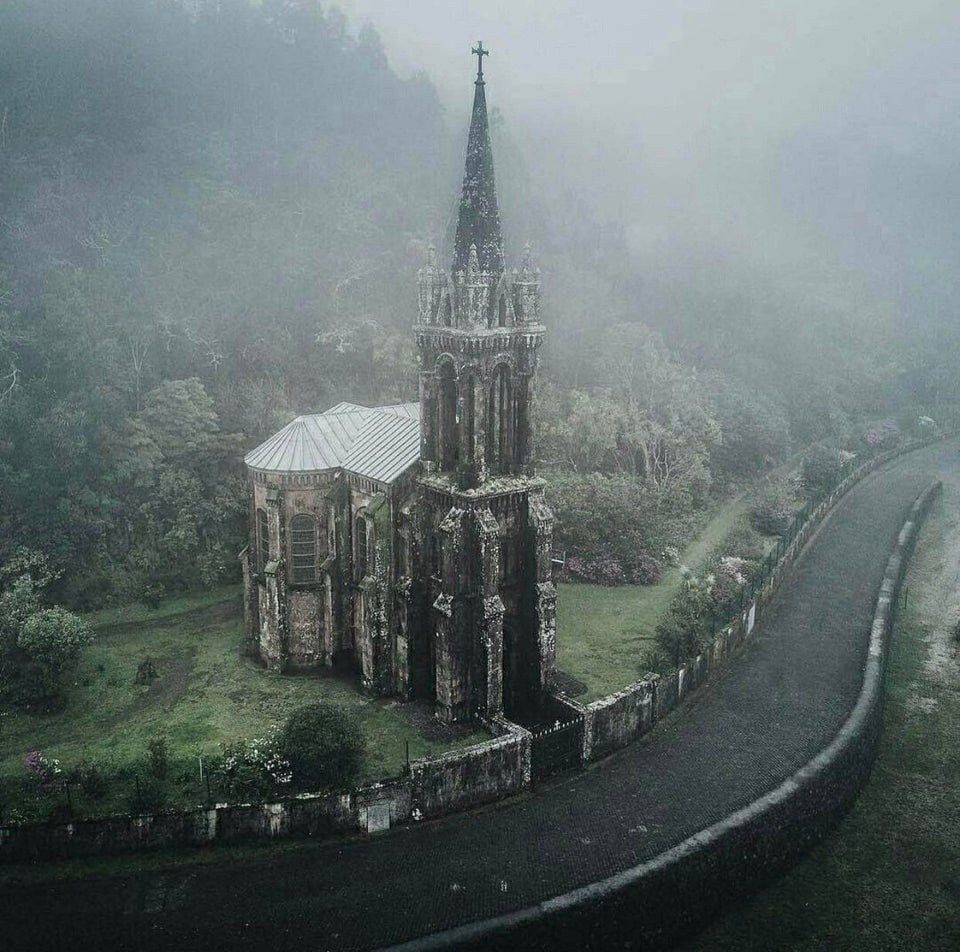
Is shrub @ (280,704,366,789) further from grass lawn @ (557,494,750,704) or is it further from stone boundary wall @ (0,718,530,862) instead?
grass lawn @ (557,494,750,704)

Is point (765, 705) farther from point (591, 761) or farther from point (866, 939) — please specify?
point (866, 939)

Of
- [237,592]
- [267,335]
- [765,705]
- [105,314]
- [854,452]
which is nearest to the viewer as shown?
[765,705]

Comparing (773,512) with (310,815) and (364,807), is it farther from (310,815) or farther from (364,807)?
(310,815)

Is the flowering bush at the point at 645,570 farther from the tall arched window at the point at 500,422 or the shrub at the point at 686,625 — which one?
the tall arched window at the point at 500,422

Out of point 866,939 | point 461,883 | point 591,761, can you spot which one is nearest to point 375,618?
point 591,761

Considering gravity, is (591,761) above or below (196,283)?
below

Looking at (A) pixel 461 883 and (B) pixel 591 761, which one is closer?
(A) pixel 461 883

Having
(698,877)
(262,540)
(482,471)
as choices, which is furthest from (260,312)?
(698,877)
